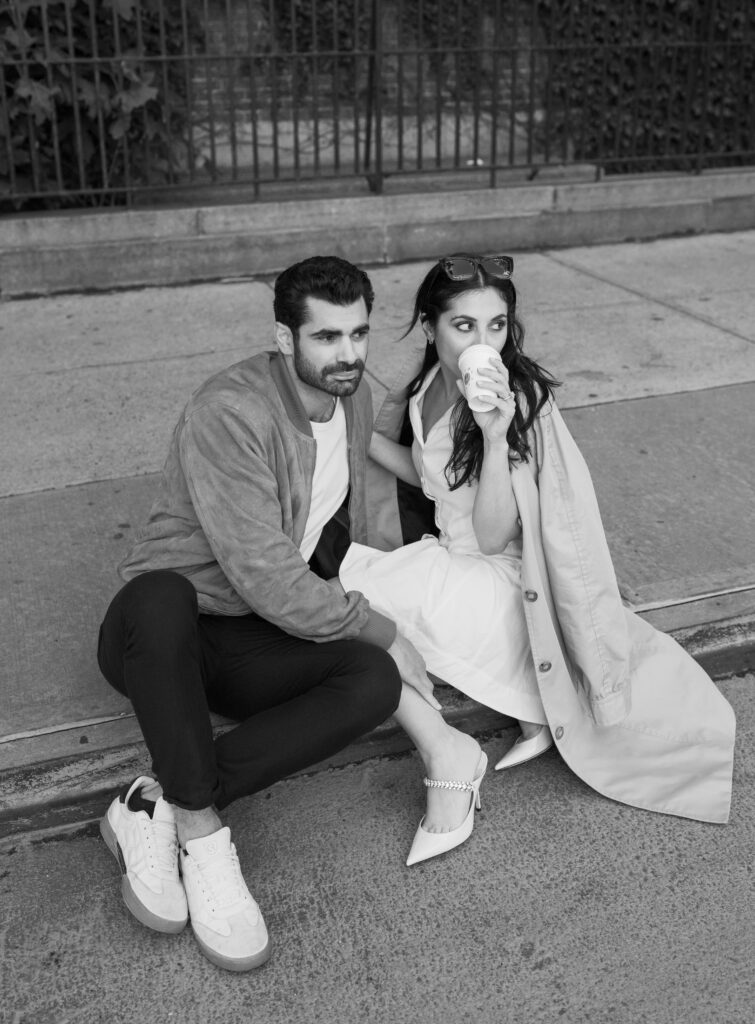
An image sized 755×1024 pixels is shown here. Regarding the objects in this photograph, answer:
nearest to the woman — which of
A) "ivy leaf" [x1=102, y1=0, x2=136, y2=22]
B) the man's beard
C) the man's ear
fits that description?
the man's beard

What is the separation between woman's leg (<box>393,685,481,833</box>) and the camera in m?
2.62

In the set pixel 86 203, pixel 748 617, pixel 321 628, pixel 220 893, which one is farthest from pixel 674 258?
pixel 220 893

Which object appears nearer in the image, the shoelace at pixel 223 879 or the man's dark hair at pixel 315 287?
the shoelace at pixel 223 879

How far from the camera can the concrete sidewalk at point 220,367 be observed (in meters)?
2.99

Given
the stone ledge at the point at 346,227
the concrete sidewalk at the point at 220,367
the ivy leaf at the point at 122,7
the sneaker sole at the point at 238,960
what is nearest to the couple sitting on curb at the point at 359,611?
the sneaker sole at the point at 238,960

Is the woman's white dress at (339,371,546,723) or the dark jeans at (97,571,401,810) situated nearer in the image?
the dark jeans at (97,571,401,810)

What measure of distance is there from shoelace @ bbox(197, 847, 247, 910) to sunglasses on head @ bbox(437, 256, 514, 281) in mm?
1428

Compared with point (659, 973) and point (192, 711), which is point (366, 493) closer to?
point (192, 711)

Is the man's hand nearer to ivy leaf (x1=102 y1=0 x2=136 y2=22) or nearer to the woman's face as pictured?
the woman's face

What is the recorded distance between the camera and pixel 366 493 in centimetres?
307

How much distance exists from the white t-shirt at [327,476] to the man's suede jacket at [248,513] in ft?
0.20

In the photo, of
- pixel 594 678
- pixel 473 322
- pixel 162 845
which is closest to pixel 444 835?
pixel 594 678

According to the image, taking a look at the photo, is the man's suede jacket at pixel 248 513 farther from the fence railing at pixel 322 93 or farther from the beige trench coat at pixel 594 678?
the fence railing at pixel 322 93

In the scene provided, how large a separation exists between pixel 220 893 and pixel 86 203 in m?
5.74
